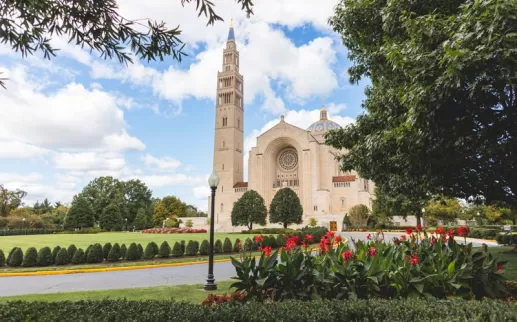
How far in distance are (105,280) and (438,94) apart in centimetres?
1051

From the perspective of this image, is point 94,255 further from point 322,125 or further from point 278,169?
point 322,125

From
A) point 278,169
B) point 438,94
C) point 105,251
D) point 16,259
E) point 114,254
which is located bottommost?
point 16,259

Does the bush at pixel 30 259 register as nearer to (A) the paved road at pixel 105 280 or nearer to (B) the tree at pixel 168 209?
(A) the paved road at pixel 105 280

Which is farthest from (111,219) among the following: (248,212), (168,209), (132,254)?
(132,254)

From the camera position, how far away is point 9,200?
230 feet

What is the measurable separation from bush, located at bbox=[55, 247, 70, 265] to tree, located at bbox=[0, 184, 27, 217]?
65931 mm

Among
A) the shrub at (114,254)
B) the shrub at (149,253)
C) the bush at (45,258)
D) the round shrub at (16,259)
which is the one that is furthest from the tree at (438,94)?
the round shrub at (16,259)

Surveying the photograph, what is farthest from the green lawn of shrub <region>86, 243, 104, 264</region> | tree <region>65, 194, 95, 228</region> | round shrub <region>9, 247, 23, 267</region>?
tree <region>65, 194, 95, 228</region>

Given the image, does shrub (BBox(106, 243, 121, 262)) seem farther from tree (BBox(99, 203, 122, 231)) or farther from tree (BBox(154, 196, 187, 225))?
tree (BBox(154, 196, 187, 225))

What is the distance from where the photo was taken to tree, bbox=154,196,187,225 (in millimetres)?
80625

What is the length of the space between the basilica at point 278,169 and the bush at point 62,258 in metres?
47.4

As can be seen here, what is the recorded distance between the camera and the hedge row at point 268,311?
13.1 ft

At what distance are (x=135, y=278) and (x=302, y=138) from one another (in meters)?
57.9

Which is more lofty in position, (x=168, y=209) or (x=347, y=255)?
(x=168, y=209)
